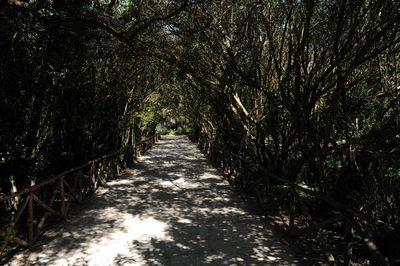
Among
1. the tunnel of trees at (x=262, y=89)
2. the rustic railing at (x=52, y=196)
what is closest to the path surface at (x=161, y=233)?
the rustic railing at (x=52, y=196)

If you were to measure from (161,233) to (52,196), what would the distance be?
2.73m

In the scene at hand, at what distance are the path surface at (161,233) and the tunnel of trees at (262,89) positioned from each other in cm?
117

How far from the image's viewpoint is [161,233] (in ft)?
26.2

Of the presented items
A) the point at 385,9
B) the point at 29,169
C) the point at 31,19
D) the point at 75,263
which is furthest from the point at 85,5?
the point at 385,9

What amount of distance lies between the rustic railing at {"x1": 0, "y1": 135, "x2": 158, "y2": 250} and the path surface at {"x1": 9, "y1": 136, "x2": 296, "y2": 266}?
1.13 ft

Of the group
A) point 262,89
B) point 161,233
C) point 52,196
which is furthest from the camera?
point 52,196

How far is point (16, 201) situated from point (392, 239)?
913 cm

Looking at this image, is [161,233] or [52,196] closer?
[161,233]

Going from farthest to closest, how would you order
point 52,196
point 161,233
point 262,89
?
point 52,196 → point 161,233 → point 262,89

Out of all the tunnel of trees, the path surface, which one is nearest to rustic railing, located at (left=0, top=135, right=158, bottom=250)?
the path surface

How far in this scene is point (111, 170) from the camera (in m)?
14.8

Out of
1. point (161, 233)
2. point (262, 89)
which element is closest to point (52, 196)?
point (161, 233)

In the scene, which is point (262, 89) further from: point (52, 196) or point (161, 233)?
point (52, 196)

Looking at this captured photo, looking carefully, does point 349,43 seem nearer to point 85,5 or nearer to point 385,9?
point 385,9
